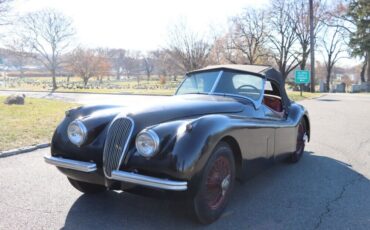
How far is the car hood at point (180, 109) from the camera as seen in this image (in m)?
3.53

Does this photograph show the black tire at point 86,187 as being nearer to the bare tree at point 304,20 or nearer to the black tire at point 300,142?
the black tire at point 300,142

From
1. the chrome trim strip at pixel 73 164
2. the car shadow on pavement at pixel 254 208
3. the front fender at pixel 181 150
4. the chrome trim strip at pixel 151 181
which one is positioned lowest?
the car shadow on pavement at pixel 254 208

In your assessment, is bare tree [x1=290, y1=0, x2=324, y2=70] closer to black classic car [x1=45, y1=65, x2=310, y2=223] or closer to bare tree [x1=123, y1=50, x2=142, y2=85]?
black classic car [x1=45, y1=65, x2=310, y2=223]

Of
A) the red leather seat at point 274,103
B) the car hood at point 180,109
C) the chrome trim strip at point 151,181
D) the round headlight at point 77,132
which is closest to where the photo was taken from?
the chrome trim strip at point 151,181

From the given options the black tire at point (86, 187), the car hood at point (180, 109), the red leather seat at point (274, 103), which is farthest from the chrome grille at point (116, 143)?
the red leather seat at point (274, 103)

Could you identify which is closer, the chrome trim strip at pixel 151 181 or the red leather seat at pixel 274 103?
the chrome trim strip at pixel 151 181

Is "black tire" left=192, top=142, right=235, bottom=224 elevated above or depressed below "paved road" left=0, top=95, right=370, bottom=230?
above

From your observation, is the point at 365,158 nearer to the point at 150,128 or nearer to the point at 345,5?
the point at 150,128

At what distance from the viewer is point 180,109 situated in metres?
3.77

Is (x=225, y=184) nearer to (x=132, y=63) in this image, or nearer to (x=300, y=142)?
(x=300, y=142)

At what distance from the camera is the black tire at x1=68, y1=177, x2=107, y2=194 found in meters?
4.18

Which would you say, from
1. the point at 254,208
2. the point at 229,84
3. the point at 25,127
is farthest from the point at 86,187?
the point at 25,127

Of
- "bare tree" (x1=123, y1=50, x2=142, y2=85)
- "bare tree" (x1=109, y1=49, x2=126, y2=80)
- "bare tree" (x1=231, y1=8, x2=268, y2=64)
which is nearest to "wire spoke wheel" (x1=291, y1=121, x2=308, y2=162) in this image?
"bare tree" (x1=231, y1=8, x2=268, y2=64)

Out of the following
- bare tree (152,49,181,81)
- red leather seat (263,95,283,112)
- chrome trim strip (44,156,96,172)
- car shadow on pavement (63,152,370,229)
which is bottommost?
car shadow on pavement (63,152,370,229)
